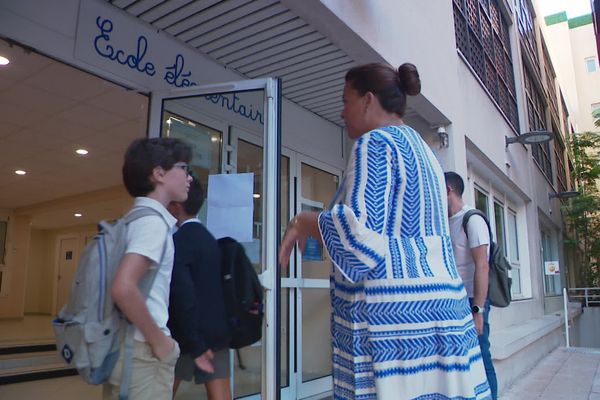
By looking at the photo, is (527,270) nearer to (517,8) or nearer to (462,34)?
(462,34)

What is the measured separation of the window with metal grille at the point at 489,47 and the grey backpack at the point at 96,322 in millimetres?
5987

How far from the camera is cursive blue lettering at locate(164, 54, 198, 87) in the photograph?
3.34m

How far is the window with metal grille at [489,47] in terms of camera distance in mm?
6797

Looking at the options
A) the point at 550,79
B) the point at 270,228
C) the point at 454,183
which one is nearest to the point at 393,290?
the point at 270,228

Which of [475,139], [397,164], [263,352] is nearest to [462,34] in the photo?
[475,139]

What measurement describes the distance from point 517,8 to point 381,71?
1143cm

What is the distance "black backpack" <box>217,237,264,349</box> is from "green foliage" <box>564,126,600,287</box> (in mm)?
16596

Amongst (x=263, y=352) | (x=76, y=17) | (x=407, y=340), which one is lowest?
(x=263, y=352)

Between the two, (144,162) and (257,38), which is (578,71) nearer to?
(257,38)

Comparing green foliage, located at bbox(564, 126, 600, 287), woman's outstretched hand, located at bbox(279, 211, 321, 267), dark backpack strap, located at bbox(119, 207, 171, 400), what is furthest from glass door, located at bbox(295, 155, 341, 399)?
green foliage, located at bbox(564, 126, 600, 287)

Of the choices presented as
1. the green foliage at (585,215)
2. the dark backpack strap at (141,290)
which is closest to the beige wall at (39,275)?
the dark backpack strap at (141,290)

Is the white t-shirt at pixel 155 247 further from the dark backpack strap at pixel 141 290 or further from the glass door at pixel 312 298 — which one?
the glass door at pixel 312 298

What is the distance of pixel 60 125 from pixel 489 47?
704 cm

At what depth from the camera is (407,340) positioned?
118 centimetres
